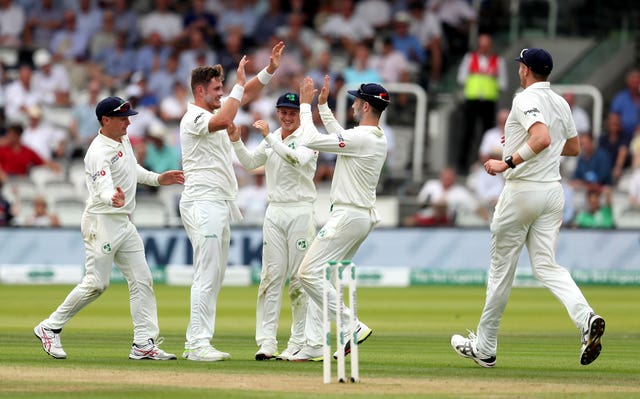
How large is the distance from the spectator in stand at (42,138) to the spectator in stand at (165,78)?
1826mm

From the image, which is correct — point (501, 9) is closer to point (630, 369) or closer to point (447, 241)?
point (447, 241)

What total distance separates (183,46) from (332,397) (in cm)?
1656

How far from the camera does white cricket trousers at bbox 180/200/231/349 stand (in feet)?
34.4

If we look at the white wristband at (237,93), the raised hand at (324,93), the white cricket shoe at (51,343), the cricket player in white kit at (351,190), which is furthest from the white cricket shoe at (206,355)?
the raised hand at (324,93)

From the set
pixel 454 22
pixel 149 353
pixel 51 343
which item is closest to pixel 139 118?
pixel 454 22

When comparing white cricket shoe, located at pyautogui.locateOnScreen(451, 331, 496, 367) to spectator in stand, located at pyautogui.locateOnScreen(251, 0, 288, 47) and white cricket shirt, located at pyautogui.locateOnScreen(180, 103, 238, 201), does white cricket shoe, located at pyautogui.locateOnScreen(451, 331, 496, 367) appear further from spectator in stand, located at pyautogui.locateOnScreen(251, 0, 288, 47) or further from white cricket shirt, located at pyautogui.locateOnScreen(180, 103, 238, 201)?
spectator in stand, located at pyautogui.locateOnScreen(251, 0, 288, 47)

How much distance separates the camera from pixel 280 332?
13.5 metres

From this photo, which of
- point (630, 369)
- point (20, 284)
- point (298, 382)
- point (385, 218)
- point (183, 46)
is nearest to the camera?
point (298, 382)

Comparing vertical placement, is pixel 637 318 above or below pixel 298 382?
below

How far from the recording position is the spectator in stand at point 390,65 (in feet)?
75.8

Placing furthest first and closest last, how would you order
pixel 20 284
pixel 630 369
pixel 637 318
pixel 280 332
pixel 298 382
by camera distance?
pixel 20 284, pixel 637 318, pixel 280 332, pixel 630 369, pixel 298 382

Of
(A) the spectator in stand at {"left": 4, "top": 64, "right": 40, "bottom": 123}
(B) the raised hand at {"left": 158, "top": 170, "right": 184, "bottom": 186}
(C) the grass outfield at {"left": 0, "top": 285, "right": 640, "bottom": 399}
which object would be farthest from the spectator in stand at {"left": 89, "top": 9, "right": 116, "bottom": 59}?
(B) the raised hand at {"left": 158, "top": 170, "right": 184, "bottom": 186}

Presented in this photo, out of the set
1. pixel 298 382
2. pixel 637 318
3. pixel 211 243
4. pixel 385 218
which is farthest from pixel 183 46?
pixel 298 382

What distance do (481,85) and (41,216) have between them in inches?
280
